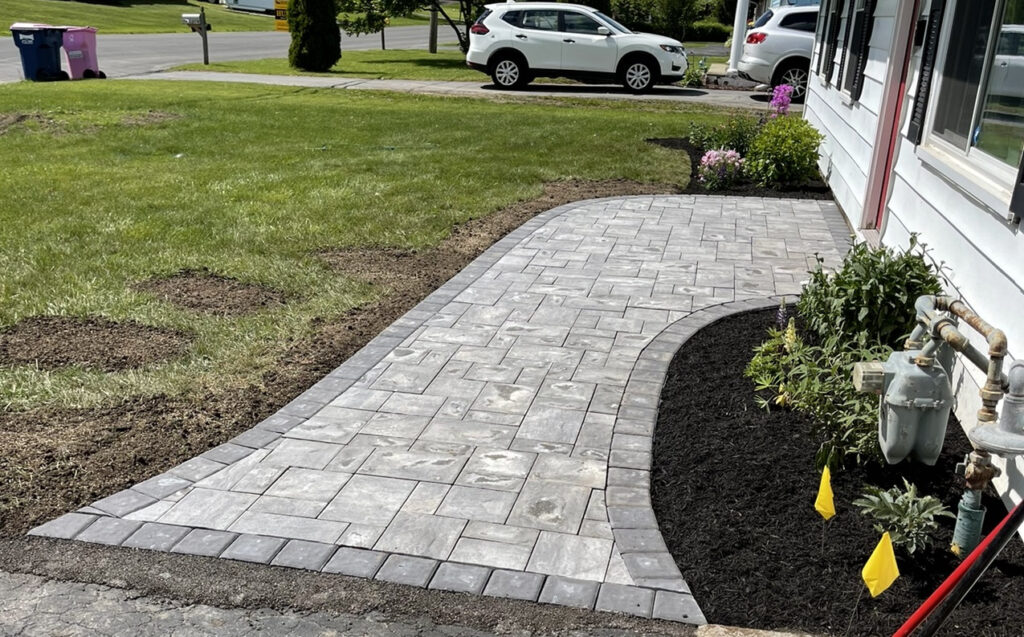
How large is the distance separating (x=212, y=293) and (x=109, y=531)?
2965 mm

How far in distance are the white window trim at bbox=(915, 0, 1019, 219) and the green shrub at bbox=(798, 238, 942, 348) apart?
1.61 feet

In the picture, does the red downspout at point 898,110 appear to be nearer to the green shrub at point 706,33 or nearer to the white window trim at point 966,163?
the white window trim at point 966,163

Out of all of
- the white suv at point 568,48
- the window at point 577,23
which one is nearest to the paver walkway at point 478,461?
the white suv at point 568,48

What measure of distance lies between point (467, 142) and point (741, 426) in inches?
356

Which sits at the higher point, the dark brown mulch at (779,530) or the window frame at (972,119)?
the window frame at (972,119)

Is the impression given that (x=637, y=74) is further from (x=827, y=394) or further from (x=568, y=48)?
(x=827, y=394)

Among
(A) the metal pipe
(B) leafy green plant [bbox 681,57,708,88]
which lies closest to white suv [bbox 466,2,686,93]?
(B) leafy green plant [bbox 681,57,708,88]

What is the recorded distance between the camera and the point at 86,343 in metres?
5.25

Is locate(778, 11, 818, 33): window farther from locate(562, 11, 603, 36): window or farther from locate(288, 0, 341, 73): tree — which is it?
locate(288, 0, 341, 73): tree

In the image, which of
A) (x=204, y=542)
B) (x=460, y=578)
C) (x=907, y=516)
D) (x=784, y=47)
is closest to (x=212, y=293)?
(x=204, y=542)

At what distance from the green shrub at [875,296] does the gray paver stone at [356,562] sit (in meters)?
2.76

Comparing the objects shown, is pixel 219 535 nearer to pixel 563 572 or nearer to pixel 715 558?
pixel 563 572

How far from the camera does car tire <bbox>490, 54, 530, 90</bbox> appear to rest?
19.1 m

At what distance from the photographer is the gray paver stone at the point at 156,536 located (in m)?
3.38
